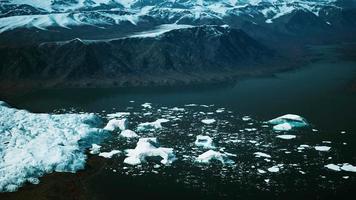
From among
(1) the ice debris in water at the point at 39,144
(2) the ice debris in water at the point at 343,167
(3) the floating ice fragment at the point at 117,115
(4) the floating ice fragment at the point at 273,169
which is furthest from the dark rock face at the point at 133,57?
(2) the ice debris in water at the point at 343,167

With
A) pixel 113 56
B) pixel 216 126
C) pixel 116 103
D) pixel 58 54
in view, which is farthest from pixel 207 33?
pixel 216 126

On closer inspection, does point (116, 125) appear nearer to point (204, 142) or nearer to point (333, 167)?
point (204, 142)

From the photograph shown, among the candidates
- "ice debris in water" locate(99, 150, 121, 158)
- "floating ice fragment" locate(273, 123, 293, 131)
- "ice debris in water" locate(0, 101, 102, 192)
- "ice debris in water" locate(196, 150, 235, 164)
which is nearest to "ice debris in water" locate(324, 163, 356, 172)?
"ice debris in water" locate(196, 150, 235, 164)

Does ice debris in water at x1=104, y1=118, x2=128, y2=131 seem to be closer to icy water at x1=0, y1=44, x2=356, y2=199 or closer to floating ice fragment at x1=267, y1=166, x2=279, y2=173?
icy water at x1=0, y1=44, x2=356, y2=199

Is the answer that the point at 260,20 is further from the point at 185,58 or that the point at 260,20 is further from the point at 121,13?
the point at 185,58

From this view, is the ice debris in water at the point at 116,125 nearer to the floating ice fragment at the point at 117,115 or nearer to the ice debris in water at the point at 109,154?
the floating ice fragment at the point at 117,115
